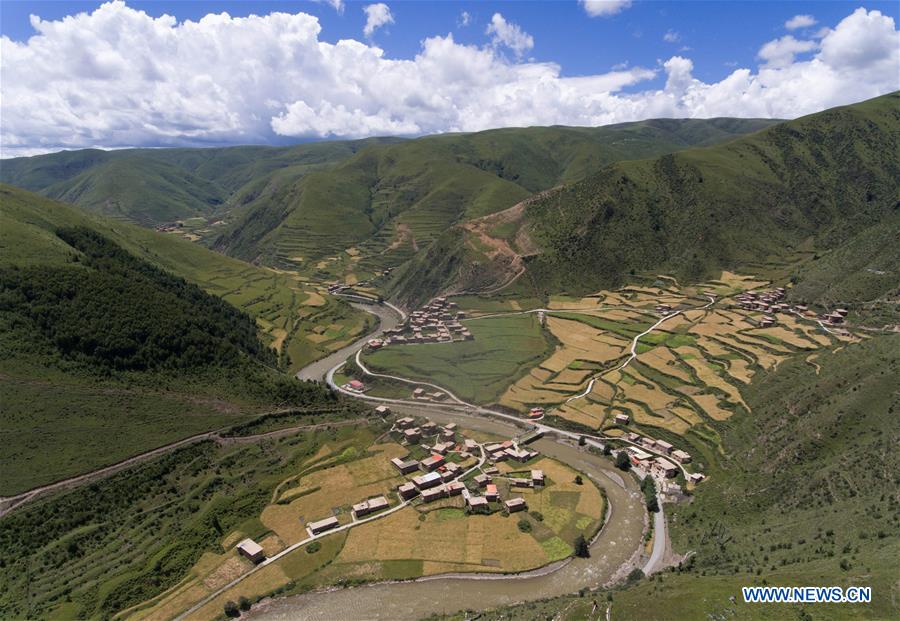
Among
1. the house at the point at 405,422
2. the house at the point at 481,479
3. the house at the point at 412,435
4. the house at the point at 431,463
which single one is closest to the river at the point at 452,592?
the house at the point at 481,479

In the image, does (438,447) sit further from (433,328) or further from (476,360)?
(433,328)

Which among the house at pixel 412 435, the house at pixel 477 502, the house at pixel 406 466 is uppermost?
the house at pixel 412 435

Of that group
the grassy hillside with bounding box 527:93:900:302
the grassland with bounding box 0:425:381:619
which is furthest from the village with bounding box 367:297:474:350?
the grassland with bounding box 0:425:381:619

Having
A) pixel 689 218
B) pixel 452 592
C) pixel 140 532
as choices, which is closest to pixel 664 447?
pixel 452 592

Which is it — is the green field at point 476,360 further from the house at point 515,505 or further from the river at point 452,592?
the river at point 452,592

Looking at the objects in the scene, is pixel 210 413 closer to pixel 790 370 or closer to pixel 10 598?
pixel 10 598

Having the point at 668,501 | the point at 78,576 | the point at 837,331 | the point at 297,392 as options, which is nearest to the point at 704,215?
the point at 837,331
